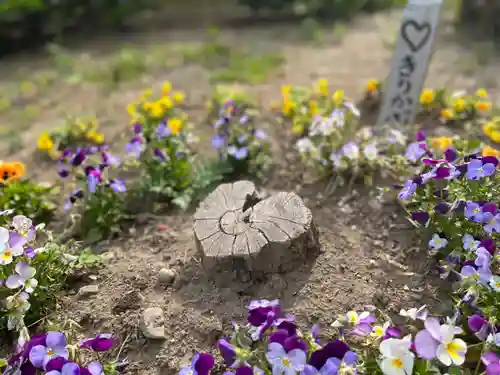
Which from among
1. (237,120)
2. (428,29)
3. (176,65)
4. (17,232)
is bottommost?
(176,65)

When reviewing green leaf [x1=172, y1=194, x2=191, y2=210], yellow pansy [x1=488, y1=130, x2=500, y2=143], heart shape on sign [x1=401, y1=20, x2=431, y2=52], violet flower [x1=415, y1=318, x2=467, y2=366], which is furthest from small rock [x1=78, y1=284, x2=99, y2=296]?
yellow pansy [x1=488, y1=130, x2=500, y2=143]

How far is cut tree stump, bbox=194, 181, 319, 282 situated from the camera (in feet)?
7.07

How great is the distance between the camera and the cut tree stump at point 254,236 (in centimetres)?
216

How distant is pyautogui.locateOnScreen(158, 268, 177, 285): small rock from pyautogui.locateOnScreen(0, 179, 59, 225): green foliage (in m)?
0.90

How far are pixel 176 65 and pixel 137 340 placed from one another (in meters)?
3.60

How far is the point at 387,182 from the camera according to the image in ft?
9.40

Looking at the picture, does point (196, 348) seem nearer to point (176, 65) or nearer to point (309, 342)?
point (309, 342)

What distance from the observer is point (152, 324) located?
214 cm

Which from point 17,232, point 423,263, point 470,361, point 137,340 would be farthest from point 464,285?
point 17,232

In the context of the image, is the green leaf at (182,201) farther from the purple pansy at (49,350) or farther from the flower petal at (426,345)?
the flower petal at (426,345)

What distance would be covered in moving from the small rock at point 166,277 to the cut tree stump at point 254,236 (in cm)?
23

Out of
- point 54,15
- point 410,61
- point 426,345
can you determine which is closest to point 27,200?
point 426,345

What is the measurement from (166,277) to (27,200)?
0.99 meters

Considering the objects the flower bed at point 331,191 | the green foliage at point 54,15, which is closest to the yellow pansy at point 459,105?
the flower bed at point 331,191
